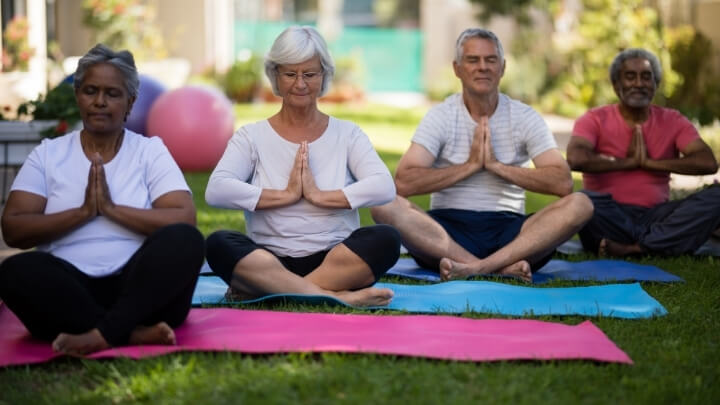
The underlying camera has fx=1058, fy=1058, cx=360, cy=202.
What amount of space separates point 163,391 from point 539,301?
206cm

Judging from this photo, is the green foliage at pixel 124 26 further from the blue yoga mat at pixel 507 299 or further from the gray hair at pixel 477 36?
the blue yoga mat at pixel 507 299

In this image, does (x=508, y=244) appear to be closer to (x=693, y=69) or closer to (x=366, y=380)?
(x=366, y=380)

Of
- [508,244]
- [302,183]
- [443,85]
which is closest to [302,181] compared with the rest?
[302,183]

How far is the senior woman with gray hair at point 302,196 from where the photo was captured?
15.0 ft

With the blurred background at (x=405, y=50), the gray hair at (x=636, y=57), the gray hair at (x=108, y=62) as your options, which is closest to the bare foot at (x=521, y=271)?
the gray hair at (x=636, y=57)

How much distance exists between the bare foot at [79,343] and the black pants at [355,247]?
3.30 ft

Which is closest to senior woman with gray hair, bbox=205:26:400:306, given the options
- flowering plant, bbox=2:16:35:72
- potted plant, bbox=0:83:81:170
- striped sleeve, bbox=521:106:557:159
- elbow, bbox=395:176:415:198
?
elbow, bbox=395:176:415:198

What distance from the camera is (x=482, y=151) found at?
550cm

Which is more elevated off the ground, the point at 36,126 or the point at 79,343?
the point at 36,126

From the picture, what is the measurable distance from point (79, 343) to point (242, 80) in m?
18.3

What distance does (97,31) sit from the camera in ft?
58.6

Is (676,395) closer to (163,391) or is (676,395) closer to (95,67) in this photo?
(163,391)

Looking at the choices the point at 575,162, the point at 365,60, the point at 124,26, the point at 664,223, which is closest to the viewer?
the point at 664,223

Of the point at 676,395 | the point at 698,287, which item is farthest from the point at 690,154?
the point at 676,395
